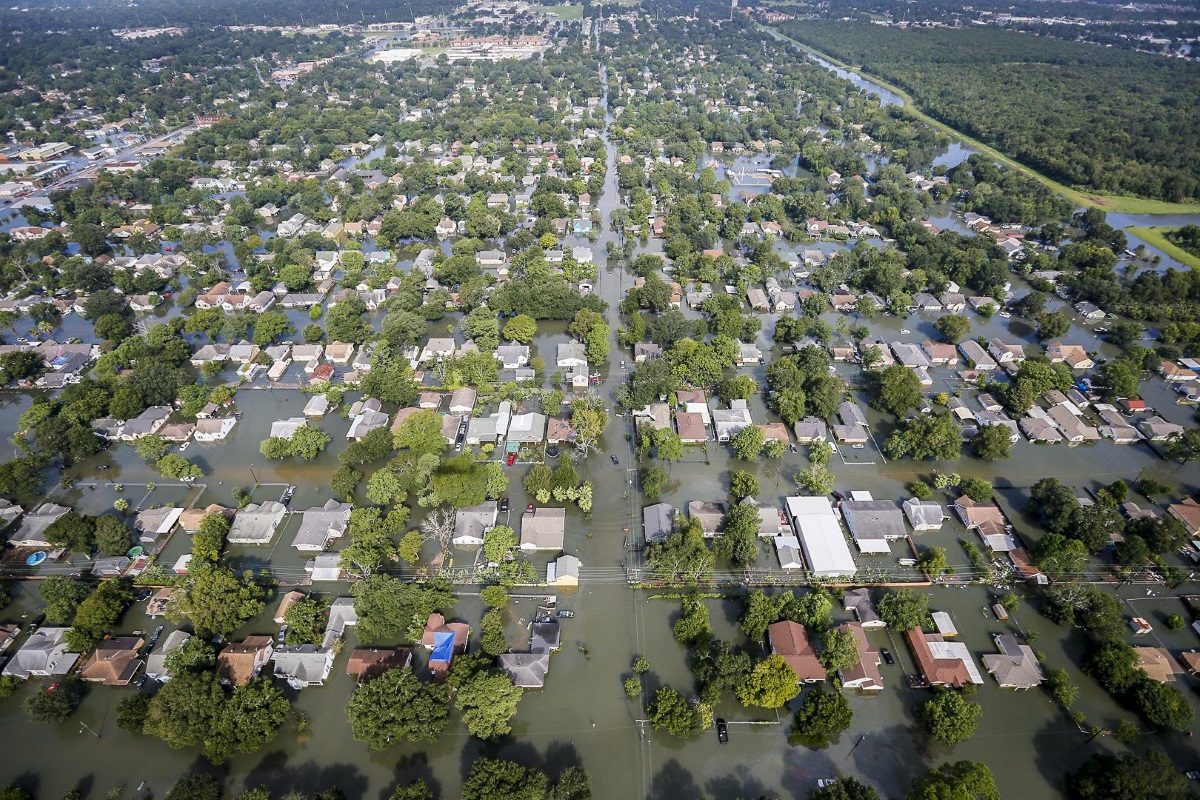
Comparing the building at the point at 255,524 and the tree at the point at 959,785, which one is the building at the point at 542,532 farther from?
the tree at the point at 959,785

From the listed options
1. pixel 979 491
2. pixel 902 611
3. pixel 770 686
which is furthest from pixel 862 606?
pixel 979 491

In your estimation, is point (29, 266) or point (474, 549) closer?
point (474, 549)

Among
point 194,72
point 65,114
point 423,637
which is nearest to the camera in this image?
point 423,637

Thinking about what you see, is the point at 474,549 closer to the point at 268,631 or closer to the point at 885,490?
the point at 268,631

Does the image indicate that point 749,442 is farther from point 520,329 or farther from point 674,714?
point 520,329

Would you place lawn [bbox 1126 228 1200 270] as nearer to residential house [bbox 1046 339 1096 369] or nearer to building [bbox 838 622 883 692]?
residential house [bbox 1046 339 1096 369]

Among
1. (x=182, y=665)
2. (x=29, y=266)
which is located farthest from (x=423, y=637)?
(x=29, y=266)

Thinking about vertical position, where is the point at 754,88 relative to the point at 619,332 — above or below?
above

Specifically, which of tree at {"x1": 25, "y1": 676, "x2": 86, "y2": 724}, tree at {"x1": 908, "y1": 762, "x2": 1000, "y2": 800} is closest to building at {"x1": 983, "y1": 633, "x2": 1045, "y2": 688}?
tree at {"x1": 908, "y1": 762, "x2": 1000, "y2": 800}
